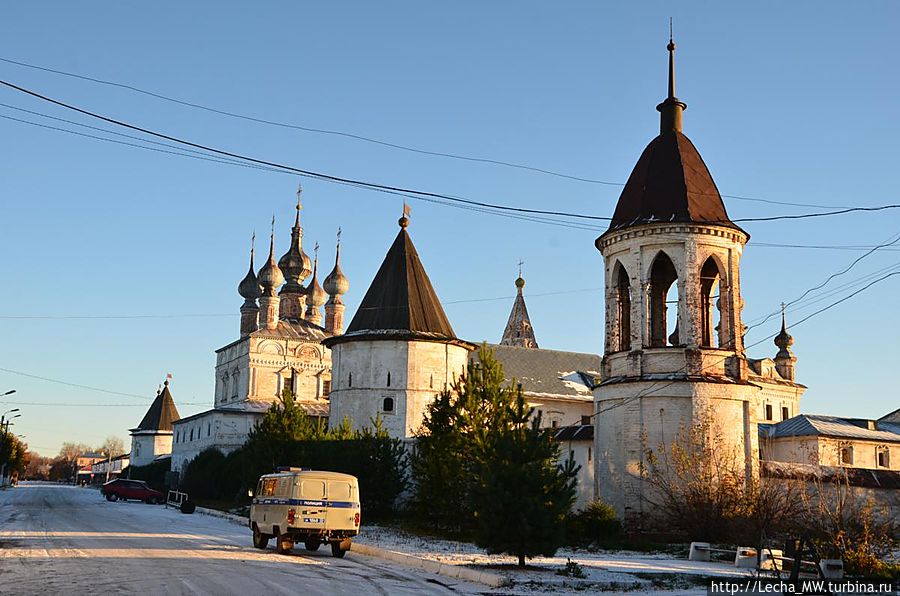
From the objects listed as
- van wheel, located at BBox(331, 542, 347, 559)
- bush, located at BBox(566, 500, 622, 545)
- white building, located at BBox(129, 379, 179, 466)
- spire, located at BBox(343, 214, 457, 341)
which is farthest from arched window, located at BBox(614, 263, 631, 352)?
white building, located at BBox(129, 379, 179, 466)

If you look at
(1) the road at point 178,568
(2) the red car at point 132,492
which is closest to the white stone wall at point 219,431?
(2) the red car at point 132,492

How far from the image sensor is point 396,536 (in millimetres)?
27266

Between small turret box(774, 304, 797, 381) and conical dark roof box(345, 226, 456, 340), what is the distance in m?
31.2

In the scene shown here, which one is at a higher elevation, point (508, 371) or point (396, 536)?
point (508, 371)

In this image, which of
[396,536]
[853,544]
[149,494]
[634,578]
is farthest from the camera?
[149,494]

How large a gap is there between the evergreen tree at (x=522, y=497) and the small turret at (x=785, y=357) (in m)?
49.6

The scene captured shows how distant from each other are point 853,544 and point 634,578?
6.05 metres

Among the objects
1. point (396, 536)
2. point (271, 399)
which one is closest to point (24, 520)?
point (396, 536)

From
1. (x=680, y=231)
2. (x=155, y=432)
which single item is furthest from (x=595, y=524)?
(x=155, y=432)

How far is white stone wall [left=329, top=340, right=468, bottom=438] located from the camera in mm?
40969

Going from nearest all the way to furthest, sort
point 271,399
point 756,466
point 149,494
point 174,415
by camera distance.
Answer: point 756,466 < point 149,494 < point 271,399 < point 174,415

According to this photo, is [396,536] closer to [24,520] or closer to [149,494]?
[24,520]

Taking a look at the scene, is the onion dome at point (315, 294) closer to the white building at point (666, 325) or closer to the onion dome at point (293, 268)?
the onion dome at point (293, 268)

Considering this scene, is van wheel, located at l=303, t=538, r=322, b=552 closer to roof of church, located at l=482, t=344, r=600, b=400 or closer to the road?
the road
